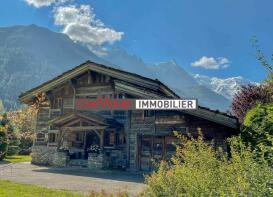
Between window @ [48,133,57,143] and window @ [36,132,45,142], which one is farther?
window @ [36,132,45,142]

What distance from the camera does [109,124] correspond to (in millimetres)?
20984

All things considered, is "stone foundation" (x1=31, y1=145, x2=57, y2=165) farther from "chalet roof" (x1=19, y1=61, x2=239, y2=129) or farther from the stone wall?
"chalet roof" (x1=19, y1=61, x2=239, y2=129)

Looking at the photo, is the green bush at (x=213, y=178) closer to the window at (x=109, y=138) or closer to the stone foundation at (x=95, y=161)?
the stone foundation at (x=95, y=161)

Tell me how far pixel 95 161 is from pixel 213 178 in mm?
16240

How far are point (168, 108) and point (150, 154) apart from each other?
3.22 m

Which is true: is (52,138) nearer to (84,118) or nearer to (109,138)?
(84,118)

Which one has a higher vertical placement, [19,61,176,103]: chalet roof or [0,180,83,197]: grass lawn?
[19,61,176,103]: chalet roof

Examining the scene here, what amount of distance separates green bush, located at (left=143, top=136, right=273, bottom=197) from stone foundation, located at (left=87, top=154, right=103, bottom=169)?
1449 cm

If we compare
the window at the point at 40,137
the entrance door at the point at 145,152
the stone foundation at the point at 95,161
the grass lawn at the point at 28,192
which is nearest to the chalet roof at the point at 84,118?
the entrance door at the point at 145,152

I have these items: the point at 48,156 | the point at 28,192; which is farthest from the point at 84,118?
the point at 28,192

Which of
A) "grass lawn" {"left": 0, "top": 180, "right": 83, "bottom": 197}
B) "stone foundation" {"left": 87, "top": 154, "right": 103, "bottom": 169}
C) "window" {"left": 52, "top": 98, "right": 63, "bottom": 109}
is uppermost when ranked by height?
"window" {"left": 52, "top": 98, "right": 63, "bottom": 109}

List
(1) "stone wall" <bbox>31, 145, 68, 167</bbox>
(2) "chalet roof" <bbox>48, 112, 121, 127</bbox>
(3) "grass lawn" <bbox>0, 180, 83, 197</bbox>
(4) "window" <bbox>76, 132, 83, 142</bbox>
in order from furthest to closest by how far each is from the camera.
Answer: (4) "window" <bbox>76, 132, 83, 142</bbox>
(1) "stone wall" <bbox>31, 145, 68, 167</bbox>
(2) "chalet roof" <bbox>48, 112, 121, 127</bbox>
(3) "grass lawn" <bbox>0, 180, 83, 197</bbox>

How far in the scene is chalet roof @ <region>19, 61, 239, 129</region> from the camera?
17781 mm

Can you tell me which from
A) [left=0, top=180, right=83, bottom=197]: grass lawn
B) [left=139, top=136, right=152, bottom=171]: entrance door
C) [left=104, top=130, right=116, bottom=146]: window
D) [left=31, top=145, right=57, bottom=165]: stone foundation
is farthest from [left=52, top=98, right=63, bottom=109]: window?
[left=0, top=180, right=83, bottom=197]: grass lawn
